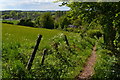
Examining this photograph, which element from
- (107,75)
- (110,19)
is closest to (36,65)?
(107,75)

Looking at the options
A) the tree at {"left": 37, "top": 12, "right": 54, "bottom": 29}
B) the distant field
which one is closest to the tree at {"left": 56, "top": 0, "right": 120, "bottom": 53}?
the distant field

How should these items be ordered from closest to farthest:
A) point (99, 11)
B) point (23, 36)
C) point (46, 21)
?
point (99, 11) → point (23, 36) → point (46, 21)


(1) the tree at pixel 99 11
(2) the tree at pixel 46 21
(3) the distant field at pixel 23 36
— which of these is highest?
(1) the tree at pixel 99 11

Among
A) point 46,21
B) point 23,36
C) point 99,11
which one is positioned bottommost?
point 46,21

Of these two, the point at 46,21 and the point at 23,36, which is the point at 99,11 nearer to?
the point at 23,36

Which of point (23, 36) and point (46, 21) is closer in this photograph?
point (23, 36)

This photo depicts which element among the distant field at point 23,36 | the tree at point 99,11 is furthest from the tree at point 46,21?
the tree at point 99,11

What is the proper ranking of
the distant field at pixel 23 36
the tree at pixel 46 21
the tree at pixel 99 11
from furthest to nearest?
1. the tree at pixel 46 21
2. the distant field at pixel 23 36
3. the tree at pixel 99 11

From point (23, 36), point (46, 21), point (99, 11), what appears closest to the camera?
point (99, 11)

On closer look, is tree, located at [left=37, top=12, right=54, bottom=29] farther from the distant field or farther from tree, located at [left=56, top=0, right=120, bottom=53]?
tree, located at [left=56, top=0, right=120, bottom=53]

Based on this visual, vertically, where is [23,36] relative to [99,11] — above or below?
below

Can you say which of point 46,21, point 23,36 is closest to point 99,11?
point 23,36

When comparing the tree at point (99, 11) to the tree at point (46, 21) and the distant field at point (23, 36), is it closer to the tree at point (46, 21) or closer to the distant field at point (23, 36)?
the distant field at point (23, 36)

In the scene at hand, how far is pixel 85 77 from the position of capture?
393 inches
